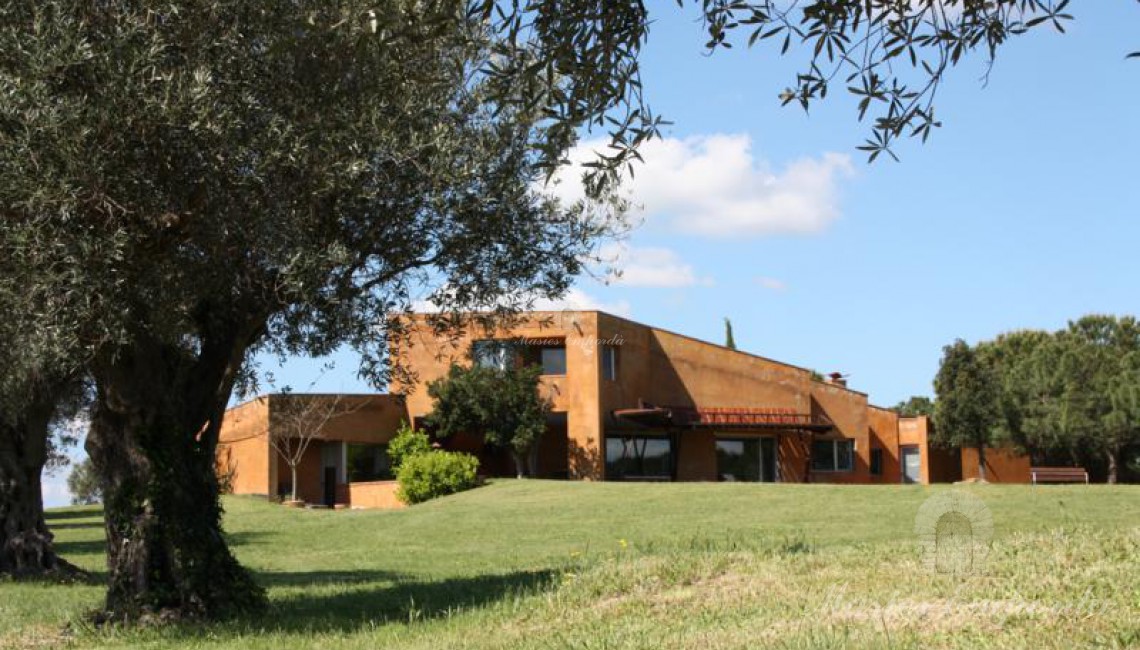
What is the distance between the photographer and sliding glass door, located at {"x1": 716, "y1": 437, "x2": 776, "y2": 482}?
49500mm

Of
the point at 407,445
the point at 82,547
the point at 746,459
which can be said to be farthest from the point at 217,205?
the point at 746,459

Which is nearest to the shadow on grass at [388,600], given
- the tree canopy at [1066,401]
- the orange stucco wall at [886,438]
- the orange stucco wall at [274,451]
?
the orange stucco wall at [274,451]

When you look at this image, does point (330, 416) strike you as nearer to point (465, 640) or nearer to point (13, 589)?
point (13, 589)

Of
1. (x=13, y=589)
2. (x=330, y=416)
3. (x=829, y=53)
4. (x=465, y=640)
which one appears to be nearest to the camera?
(x=829, y=53)

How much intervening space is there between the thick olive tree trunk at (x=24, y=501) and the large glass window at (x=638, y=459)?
2831 centimetres

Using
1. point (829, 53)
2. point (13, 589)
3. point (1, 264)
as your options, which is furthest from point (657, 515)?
point (829, 53)

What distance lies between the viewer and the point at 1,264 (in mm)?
10203

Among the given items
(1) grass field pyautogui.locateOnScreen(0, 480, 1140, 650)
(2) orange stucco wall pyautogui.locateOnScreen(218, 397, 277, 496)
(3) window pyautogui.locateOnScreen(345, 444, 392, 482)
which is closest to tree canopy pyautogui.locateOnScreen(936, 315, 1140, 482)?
A: (3) window pyautogui.locateOnScreen(345, 444, 392, 482)

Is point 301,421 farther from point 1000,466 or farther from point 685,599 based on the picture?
point 1000,466

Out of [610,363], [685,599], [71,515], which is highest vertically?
[610,363]

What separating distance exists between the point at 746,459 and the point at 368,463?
1541 centimetres

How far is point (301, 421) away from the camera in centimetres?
4231

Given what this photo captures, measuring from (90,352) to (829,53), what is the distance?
275 inches

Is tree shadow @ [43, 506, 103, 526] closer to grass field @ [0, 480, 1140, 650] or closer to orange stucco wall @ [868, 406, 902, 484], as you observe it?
grass field @ [0, 480, 1140, 650]
